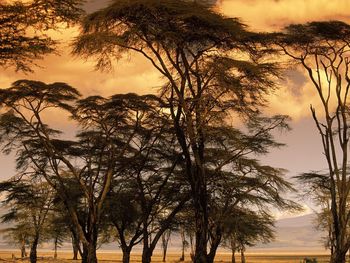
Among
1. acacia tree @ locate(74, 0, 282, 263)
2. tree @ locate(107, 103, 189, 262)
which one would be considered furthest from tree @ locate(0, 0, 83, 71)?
tree @ locate(107, 103, 189, 262)

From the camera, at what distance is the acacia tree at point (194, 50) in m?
18.3

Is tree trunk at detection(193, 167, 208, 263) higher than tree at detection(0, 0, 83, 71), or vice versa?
tree at detection(0, 0, 83, 71)

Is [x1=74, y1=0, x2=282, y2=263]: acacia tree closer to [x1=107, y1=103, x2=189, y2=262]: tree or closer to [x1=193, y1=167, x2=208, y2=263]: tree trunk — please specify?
[x1=193, y1=167, x2=208, y2=263]: tree trunk

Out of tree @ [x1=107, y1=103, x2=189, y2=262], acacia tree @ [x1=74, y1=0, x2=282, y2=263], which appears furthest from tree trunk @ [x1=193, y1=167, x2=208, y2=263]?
tree @ [x1=107, y1=103, x2=189, y2=262]

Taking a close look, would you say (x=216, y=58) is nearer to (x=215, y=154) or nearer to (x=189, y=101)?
(x=189, y=101)

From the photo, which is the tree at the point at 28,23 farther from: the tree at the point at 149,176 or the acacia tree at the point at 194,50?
the tree at the point at 149,176

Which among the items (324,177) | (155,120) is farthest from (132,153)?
(324,177)

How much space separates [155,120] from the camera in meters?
28.6

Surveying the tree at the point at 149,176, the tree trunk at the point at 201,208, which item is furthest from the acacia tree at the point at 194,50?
the tree at the point at 149,176

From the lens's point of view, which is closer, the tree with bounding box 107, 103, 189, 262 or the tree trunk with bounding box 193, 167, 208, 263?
the tree trunk with bounding box 193, 167, 208, 263

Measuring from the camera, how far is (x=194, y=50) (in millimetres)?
19938

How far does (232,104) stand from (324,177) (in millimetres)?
9609

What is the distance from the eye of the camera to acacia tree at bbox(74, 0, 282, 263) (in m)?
18.3

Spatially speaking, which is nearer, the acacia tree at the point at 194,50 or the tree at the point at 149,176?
the acacia tree at the point at 194,50
